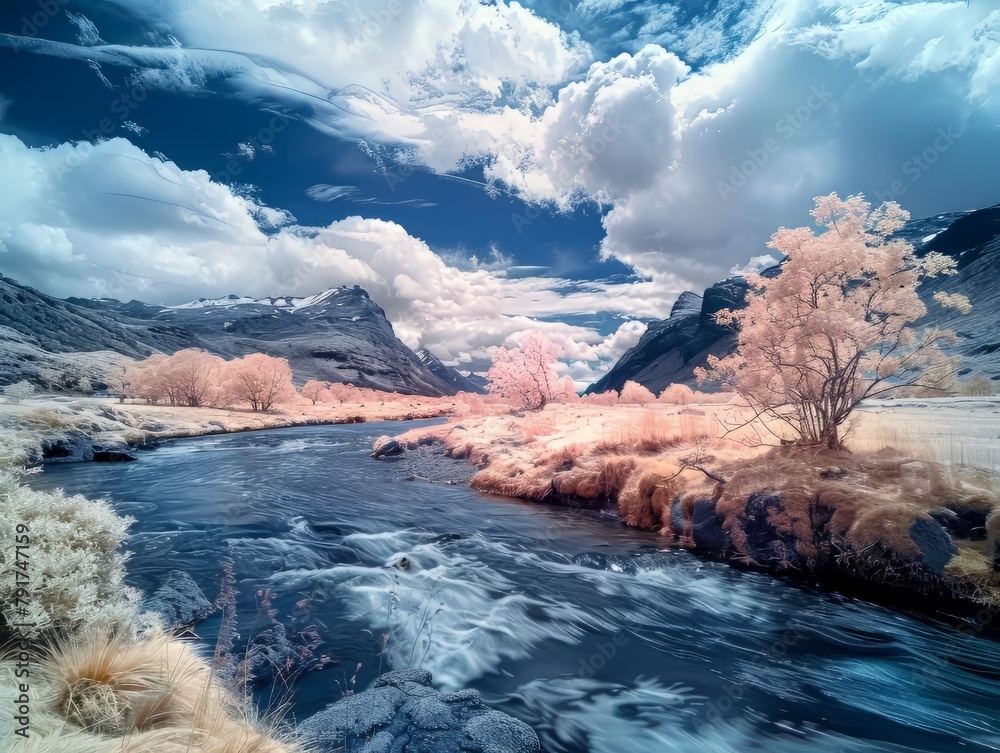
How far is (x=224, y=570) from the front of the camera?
386 inches

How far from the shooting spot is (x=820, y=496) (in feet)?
33.3

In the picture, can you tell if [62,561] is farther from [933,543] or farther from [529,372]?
[529,372]

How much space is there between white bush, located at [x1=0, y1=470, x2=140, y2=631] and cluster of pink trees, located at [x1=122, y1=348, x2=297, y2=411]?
205ft

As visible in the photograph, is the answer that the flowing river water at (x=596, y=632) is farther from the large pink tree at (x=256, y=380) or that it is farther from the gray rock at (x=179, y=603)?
the large pink tree at (x=256, y=380)

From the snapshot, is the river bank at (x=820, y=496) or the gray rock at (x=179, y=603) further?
the river bank at (x=820, y=496)

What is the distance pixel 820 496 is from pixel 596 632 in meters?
6.38

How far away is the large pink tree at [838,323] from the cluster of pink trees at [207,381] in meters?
65.3

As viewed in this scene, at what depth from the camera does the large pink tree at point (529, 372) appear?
50438 mm

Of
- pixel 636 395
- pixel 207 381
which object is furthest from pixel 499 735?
pixel 207 381

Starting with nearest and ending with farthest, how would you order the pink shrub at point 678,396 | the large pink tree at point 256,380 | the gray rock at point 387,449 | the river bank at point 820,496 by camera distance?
the river bank at point 820,496
the gray rock at point 387,449
the pink shrub at point 678,396
the large pink tree at point 256,380

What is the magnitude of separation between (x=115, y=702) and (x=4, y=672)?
0.91 m

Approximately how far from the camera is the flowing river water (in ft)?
19.0

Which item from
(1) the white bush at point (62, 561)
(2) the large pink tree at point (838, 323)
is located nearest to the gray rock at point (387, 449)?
(2) the large pink tree at point (838, 323)

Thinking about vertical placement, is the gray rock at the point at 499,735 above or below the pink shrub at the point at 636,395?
below
